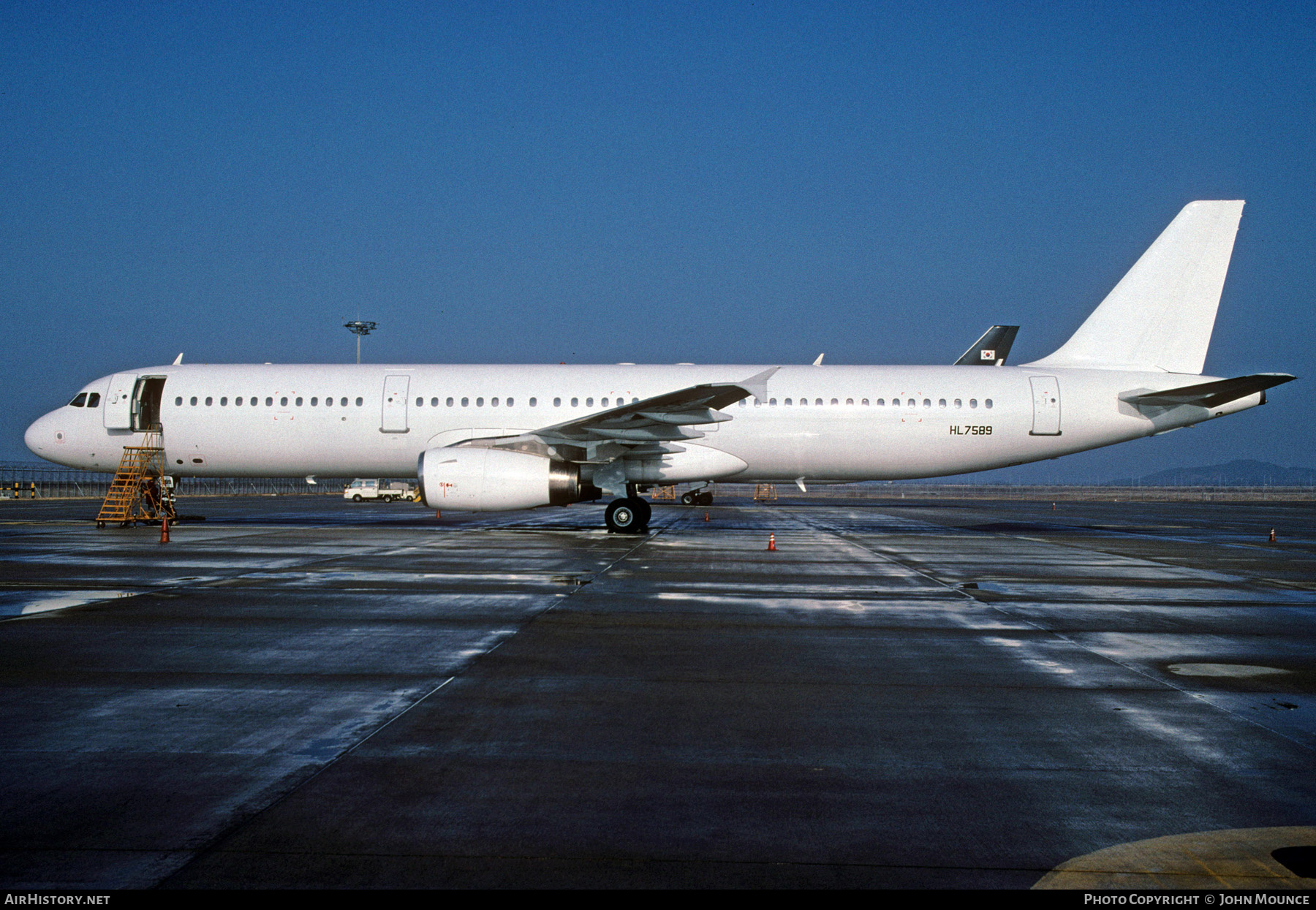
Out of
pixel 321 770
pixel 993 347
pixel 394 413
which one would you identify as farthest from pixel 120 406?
pixel 993 347

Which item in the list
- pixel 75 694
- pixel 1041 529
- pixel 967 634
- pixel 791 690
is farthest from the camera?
pixel 1041 529

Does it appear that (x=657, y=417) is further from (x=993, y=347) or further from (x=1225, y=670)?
(x=993, y=347)

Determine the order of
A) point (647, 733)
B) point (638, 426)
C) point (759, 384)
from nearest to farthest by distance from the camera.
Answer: point (647, 733) < point (638, 426) < point (759, 384)

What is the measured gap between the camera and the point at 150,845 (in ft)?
11.0

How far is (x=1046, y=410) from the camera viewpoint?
20562 millimetres

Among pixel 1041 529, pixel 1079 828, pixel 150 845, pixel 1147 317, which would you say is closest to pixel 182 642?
pixel 150 845

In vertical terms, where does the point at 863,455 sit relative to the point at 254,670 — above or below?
above

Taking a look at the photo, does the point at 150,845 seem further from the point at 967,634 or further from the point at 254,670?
the point at 967,634

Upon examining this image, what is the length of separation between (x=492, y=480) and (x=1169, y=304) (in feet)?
52.1

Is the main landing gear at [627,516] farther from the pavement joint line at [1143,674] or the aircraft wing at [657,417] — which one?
the pavement joint line at [1143,674]

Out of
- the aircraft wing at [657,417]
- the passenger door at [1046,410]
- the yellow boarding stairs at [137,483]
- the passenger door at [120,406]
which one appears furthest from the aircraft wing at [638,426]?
the passenger door at [120,406]

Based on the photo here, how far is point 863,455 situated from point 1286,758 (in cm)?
1619

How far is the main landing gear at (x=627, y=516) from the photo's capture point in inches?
782

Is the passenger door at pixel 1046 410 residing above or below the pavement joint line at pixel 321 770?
above
